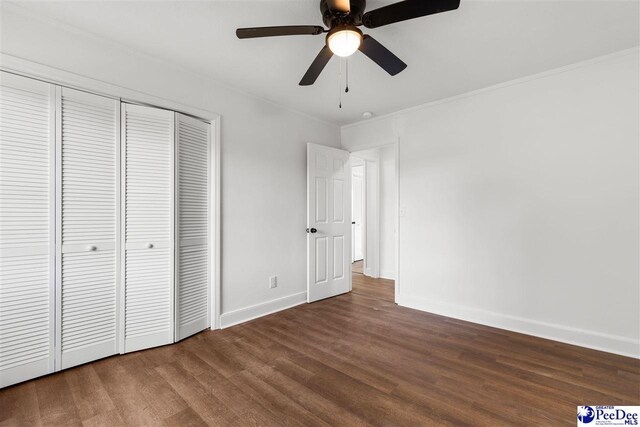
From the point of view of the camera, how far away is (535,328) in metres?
2.69

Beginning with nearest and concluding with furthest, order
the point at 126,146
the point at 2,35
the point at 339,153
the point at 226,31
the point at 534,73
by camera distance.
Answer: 1. the point at 2,35
2. the point at 226,31
3. the point at 126,146
4. the point at 534,73
5. the point at 339,153

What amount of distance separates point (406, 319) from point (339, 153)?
2333mm

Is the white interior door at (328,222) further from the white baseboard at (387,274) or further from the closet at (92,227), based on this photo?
the closet at (92,227)

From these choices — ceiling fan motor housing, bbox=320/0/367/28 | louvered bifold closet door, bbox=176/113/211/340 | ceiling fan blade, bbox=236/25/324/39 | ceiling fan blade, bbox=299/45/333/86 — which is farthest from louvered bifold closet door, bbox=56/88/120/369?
ceiling fan motor housing, bbox=320/0/367/28

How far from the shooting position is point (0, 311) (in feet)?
6.03

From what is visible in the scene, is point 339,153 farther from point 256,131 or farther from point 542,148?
point 542,148

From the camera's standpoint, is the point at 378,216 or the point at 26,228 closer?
the point at 26,228

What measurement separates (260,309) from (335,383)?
4.88 ft

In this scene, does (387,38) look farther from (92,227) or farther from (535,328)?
(535,328)

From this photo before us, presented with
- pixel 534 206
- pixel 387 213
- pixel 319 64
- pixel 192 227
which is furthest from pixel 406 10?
pixel 387 213

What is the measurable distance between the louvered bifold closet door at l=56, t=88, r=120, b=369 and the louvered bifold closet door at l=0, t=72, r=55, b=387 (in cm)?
6

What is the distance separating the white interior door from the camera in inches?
145

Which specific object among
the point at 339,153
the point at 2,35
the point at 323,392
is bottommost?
the point at 323,392

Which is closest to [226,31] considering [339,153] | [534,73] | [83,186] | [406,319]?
[83,186]
